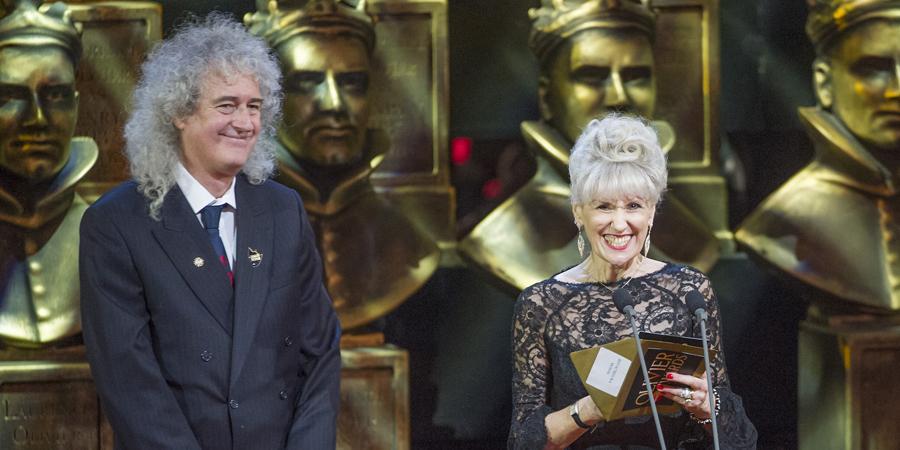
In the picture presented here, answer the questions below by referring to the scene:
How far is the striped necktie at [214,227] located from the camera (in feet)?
7.69

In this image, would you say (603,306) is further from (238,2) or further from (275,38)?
(238,2)

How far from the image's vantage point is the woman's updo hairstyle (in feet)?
7.49

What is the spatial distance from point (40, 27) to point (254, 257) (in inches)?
72.6

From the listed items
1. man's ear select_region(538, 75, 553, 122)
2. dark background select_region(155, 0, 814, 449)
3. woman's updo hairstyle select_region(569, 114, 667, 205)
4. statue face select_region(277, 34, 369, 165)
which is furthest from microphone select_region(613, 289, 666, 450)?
dark background select_region(155, 0, 814, 449)

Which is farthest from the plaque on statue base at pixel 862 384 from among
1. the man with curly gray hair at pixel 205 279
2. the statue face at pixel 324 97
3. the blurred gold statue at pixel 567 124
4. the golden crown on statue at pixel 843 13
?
the man with curly gray hair at pixel 205 279

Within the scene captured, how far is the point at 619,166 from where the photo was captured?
2.29 meters

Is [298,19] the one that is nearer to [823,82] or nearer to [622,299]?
[823,82]

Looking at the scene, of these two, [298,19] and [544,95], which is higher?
[298,19]

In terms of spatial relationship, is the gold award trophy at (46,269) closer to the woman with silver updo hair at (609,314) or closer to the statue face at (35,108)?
the statue face at (35,108)

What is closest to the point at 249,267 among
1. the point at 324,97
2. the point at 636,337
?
the point at 636,337

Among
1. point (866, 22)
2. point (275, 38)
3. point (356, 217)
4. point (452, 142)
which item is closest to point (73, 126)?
point (275, 38)

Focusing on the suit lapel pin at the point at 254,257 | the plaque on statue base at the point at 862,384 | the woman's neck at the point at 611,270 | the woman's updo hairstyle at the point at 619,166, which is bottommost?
→ the plaque on statue base at the point at 862,384

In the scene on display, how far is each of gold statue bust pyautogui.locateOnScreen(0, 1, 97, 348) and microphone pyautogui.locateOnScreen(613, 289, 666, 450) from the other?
225 cm

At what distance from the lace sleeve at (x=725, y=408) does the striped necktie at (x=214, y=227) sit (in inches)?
36.9
